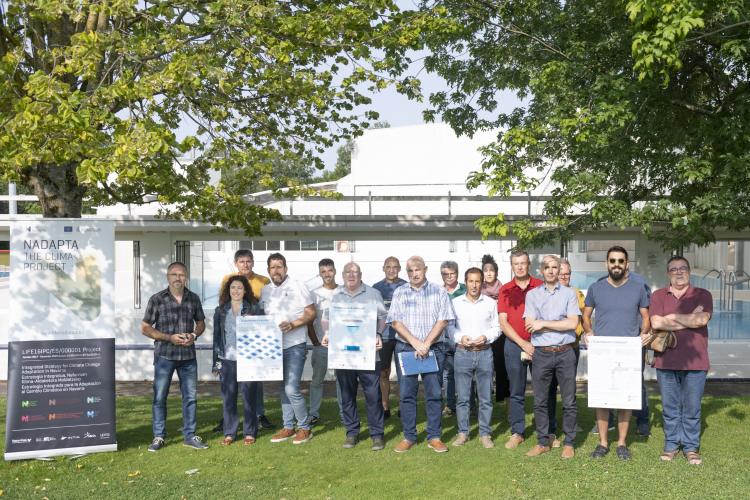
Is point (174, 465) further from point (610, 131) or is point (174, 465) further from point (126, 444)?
point (610, 131)

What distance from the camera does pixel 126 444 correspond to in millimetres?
6066

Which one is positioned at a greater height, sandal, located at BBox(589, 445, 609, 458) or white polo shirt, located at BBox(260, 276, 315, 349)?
white polo shirt, located at BBox(260, 276, 315, 349)

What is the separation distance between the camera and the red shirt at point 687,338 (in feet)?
17.5

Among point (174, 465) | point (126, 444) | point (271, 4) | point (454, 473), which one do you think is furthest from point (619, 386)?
point (271, 4)

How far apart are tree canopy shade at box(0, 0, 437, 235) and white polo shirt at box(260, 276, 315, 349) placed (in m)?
1.64

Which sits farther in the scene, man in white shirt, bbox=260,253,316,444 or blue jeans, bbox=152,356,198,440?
man in white shirt, bbox=260,253,316,444

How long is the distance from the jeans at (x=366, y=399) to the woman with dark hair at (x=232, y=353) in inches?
36.3

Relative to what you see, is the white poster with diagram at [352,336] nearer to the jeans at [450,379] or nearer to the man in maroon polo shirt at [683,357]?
the jeans at [450,379]

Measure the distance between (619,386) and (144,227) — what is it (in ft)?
31.8

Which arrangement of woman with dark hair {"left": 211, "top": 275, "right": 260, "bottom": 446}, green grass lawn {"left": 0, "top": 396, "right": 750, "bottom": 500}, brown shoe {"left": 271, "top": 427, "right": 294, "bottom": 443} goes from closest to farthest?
green grass lawn {"left": 0, "top": 396, "right": 750, "bottom": 500}
woman with dark hair {"left": 211, "top": 275, "right": 260, "bottom": 446}
brown shoe {"left": 271, "top": 427, "right": 294, "bottom": 443}

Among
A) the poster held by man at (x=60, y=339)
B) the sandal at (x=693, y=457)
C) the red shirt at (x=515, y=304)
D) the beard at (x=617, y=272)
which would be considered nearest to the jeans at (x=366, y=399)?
the red shirt at (x=515, y=304)

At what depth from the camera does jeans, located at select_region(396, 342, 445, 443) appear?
576cm

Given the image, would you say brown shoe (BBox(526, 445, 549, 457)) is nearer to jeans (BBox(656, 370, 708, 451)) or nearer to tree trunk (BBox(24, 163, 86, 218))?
jeans (BBox(656, 370, 708, 451))

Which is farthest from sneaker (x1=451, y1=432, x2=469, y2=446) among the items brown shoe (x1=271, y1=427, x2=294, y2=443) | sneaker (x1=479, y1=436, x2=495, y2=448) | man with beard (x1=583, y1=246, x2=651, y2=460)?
brown shoe (x1=271, y1=427, x2=294, y2=443)
